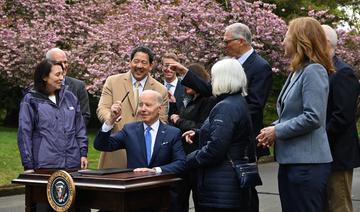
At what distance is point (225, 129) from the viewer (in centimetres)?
507

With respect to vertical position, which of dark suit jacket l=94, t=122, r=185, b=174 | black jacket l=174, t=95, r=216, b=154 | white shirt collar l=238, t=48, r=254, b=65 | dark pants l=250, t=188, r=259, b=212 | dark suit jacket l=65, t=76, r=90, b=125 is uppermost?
white shirt collar l=238, t=48, r=254, b=65

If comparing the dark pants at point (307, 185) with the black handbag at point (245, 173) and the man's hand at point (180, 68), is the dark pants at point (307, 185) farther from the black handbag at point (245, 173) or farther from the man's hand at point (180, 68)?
the man's hand at point (180, 68)

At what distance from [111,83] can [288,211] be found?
2392mm

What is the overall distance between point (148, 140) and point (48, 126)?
1.03 metres

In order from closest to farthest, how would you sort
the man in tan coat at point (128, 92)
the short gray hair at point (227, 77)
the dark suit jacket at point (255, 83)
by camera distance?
the short gray hair at point (227, 77) → the dark suit jacket at point (255, 83) → the man in tan coat at point (128, 92)

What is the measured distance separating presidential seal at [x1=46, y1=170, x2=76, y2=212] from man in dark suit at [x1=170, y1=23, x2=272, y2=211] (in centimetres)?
177

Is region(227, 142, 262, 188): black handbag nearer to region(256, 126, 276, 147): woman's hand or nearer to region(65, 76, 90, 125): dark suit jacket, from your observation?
region(256, 126, 276, 147): woman's hand

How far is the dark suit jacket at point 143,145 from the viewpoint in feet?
18.0

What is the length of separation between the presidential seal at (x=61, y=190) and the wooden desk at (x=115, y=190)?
6 centimetres

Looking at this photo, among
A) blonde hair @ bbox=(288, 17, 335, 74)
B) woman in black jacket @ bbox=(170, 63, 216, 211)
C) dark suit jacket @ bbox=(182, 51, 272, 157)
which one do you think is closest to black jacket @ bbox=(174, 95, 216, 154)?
woman in black jacket @ bbox=(170, 63, 216, 211)

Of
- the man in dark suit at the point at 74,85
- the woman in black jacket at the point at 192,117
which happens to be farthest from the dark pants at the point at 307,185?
the man in dark suit at the point at 74,85

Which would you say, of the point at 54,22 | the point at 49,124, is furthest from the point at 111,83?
the point at 54,22

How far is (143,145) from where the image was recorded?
18.1 feet

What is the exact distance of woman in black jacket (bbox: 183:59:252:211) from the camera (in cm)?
510
